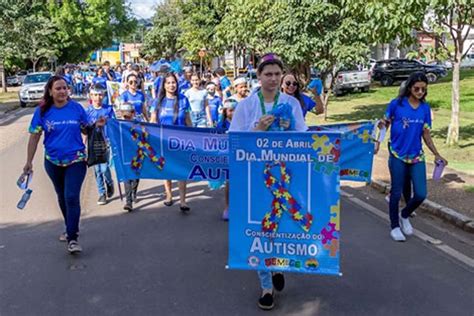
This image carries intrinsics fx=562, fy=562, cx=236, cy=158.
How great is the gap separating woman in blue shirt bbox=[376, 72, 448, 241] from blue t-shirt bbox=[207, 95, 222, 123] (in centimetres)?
507

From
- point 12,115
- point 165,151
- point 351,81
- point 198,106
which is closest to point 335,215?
point 165,151

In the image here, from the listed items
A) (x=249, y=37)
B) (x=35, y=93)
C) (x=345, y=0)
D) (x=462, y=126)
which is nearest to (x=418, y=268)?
(x=345, y=0)

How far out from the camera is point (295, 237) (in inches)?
162

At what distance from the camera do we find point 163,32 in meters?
65.8

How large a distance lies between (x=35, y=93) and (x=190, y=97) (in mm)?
19754

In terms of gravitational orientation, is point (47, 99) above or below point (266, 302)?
above

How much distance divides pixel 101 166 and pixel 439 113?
13925mm

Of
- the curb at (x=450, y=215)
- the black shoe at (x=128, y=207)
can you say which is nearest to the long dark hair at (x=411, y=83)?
the curb at (x=450, y=215)

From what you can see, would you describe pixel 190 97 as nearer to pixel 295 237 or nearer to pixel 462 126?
pixel 295 237

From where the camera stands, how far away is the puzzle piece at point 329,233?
404cm

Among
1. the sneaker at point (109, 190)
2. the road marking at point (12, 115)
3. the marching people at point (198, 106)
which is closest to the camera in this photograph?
the sneaker at point (109, 190)

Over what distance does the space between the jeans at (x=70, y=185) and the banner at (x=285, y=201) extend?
229 cm

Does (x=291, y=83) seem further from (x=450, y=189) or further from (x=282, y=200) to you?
(x=450, y=189)

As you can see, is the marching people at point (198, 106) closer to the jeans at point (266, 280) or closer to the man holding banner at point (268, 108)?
the man holding banner at point (268, 108)
